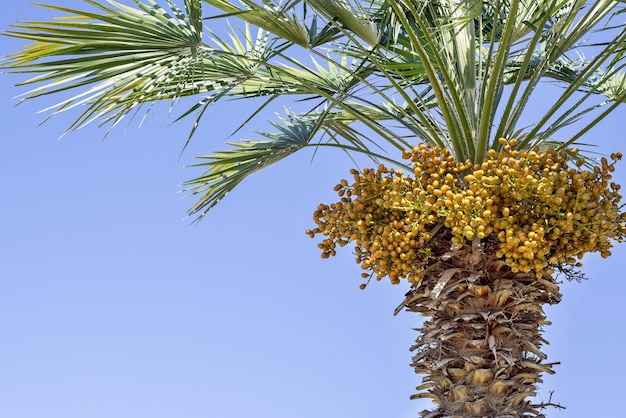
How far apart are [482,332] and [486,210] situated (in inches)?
24.5

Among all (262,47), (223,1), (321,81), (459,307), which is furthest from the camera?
(321,81)

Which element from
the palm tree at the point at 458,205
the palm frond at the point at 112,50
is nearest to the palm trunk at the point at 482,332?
the palm tree at the point at 458,205

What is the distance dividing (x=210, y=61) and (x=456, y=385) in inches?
88.6

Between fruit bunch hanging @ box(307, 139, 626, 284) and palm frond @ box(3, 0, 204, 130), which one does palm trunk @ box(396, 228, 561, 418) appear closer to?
fruit bunch hanging @ box(307, 139, 626, 284)

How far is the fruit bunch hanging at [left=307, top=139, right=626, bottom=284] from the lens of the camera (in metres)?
3.56

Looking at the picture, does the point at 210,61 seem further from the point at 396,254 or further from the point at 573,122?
the point at 573,122

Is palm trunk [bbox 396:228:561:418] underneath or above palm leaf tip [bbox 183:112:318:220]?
underneath

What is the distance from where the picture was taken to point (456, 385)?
12.4 feet

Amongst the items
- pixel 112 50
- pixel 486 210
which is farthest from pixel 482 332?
pixel 112 50

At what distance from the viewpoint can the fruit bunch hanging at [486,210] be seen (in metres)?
3.56

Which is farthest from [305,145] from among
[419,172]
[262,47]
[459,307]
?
[459,307]

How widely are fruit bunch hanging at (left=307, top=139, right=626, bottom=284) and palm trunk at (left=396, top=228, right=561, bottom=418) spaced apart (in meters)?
0.08

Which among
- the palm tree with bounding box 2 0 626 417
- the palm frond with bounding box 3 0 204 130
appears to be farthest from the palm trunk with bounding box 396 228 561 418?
the palm frond with bounding box 3 0 204 130

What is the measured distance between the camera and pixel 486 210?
352 cm
